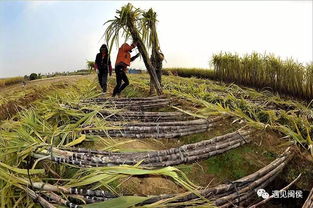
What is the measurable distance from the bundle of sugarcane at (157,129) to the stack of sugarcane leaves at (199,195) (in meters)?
1.08

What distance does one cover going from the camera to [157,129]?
386 cm

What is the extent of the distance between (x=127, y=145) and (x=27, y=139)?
0.89m

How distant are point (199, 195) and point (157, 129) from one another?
1.53m

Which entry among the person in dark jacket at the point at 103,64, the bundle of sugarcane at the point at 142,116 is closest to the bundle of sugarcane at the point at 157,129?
the bundle of sugarcane at the point at 142,116

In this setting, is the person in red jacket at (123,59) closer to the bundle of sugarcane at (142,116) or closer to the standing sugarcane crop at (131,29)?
the standing sugarcane crop at (131,29)

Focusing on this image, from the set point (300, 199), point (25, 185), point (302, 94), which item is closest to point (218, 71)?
point (302, 94)

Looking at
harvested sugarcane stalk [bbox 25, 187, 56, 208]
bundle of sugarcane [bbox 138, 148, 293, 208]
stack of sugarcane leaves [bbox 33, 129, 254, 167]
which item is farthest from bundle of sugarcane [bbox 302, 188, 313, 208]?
harvested sugarcane stalk [bbox 25, 187, 56, 208]

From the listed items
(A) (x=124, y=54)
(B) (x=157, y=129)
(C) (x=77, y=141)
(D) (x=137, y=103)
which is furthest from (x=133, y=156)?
(A) (x=124, y=54)

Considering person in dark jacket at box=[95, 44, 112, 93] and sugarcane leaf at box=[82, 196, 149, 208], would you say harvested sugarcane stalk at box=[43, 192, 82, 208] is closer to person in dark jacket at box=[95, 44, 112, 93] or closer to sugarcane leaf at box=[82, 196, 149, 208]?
sugarcane leaf at box=[82, 196, 149, 208]

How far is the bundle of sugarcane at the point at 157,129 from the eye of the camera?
3695mm

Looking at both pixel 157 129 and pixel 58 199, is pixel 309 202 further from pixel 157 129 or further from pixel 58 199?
pixel 58 199

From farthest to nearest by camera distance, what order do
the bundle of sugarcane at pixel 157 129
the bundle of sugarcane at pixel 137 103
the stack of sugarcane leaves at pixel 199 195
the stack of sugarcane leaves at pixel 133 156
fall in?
the bundle of sugarcane at pixel 137 103
the bundle of sugarcane at pixel 157 129
the stack of sugarcane leaves at pixel 133 156
the stack of sugarcane leaves at pixel 199 195

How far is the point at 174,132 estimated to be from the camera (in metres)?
3.94

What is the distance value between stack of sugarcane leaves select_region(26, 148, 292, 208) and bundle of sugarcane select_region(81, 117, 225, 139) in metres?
1.08
